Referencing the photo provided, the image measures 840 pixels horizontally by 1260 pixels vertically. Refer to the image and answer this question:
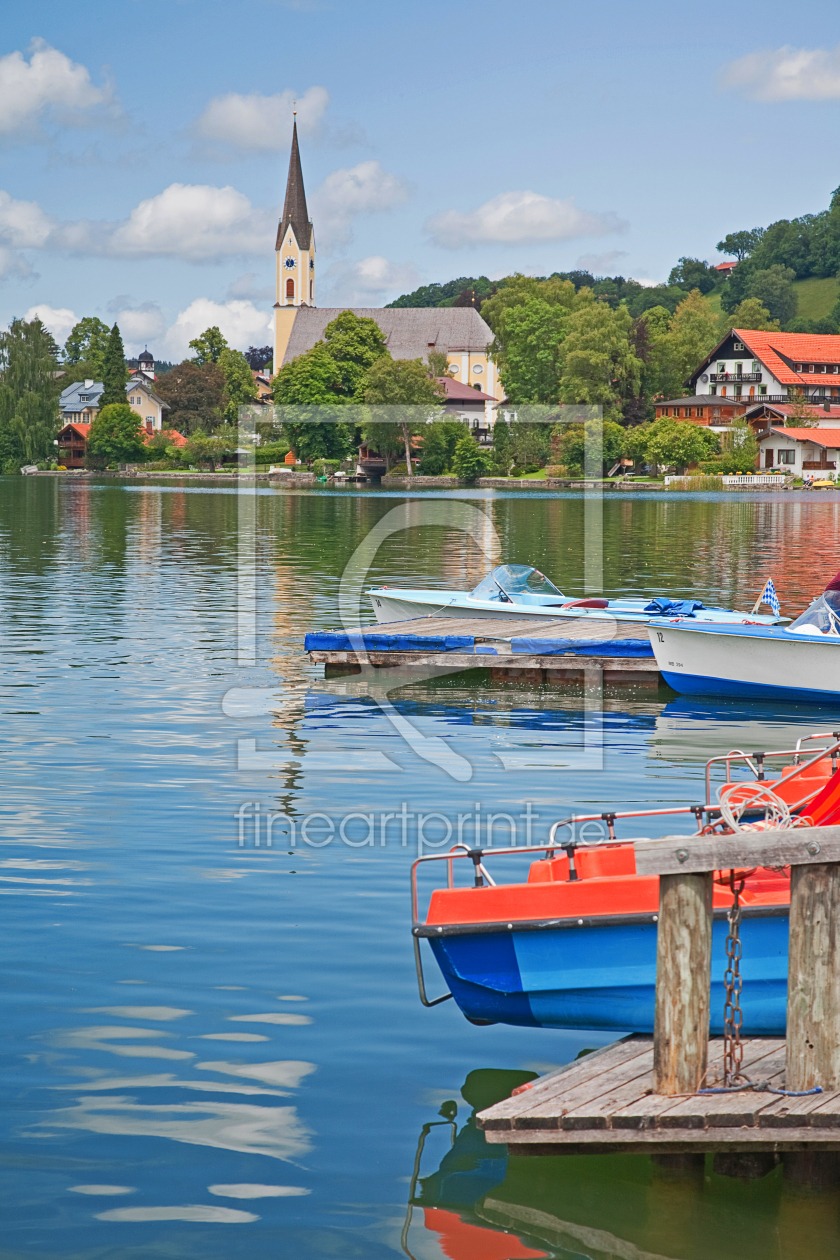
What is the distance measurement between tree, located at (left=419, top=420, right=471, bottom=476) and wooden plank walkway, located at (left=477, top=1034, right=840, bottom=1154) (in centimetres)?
11530

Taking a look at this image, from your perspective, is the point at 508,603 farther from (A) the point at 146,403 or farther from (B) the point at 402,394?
(A) the point at 146,403

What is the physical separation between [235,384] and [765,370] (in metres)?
69.2

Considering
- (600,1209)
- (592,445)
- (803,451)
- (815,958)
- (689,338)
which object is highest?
(689,338)

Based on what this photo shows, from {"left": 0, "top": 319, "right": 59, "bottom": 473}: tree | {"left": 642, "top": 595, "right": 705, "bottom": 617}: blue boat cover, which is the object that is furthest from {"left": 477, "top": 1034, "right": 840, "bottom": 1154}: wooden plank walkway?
{"left": 0, "top": 319, "right": 59, "bottom": 473}: tree

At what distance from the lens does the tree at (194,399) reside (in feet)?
530

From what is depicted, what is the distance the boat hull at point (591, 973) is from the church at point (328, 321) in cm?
14916

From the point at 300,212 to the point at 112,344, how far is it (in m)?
37.9

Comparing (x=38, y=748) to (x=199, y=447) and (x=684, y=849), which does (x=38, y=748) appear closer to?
(x=684, y=849)

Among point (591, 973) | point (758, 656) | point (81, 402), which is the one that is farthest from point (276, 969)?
point (81, 402)

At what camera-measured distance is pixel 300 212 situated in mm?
179500

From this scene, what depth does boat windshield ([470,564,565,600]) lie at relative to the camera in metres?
25.3

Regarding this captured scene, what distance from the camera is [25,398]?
140 meters

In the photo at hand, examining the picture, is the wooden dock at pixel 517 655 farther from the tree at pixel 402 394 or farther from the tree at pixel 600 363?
the tree at pixel 600 363

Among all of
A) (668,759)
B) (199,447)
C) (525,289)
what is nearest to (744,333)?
(525,289)
